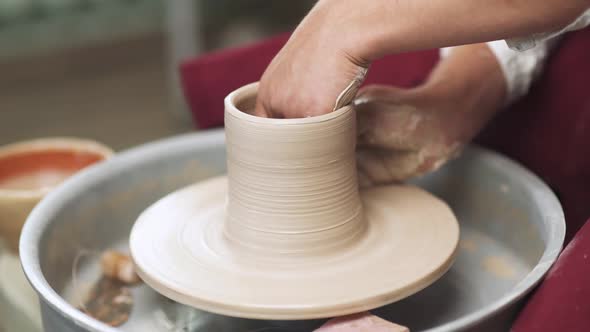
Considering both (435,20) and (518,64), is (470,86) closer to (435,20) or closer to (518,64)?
(518,64)

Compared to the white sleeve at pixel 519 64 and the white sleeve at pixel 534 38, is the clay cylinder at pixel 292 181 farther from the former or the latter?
the white sleeve at pixel 519 64

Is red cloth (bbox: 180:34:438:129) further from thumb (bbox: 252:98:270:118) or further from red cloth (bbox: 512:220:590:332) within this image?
red cloth (bbox: 512:220:590:332)

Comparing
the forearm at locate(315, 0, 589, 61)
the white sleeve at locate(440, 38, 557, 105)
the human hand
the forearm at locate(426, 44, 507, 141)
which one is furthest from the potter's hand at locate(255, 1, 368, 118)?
the white sleeve at locate(440, 38, 557, 105)

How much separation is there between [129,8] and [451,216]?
9.83 ft

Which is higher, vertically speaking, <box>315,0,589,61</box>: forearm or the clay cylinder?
<box>315,0,589,61</box>: forearm

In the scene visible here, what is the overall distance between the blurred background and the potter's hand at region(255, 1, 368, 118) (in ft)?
6.90

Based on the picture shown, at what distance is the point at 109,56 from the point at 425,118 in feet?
9.95

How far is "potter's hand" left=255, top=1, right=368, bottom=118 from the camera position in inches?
37.7

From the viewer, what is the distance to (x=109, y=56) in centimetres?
391

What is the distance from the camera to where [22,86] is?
3609 mm

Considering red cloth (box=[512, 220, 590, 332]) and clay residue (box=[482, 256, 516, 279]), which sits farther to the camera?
clay residue (box=[482, 256, 516, 279])

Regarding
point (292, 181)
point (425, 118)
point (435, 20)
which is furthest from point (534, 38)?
point (292, 181)

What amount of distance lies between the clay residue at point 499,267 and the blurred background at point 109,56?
2.09m

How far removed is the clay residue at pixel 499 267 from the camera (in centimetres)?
118
